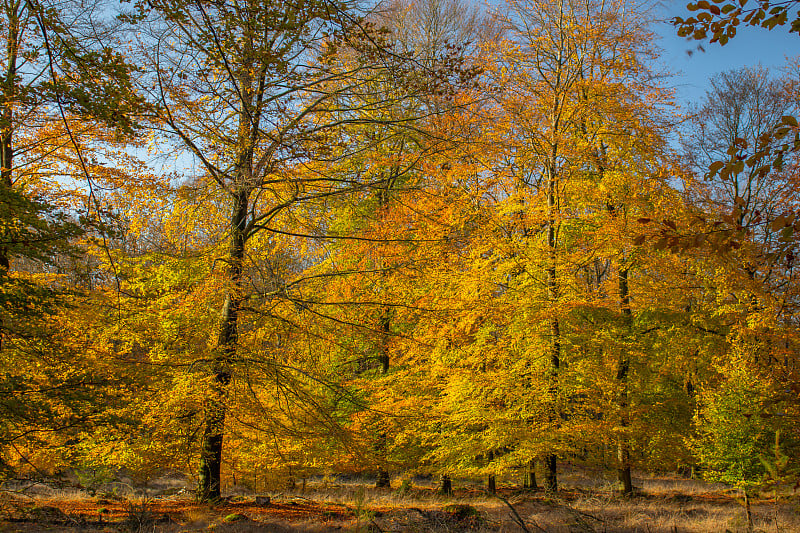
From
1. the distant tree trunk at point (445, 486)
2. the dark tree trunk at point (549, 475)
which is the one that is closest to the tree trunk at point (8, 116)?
the dark tree trunk at point (549, 475)

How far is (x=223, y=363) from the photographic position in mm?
6613

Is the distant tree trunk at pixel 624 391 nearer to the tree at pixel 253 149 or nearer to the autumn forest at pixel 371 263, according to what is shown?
the autumn forest at pixel 371 263

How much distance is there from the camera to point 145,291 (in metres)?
8.84

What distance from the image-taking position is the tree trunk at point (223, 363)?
6660 mm

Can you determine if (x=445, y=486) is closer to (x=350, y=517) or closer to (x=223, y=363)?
(x=350, y=517)

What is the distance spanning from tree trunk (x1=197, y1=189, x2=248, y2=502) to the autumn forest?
0.04 metres

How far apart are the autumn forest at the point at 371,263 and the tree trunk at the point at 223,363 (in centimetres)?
4

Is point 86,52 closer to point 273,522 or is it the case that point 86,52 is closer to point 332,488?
point 273,522

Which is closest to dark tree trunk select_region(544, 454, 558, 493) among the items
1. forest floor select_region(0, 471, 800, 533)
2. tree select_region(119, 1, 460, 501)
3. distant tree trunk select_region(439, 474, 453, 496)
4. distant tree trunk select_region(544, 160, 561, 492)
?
distant tree trunk select_region(544, 160, 561, 492)

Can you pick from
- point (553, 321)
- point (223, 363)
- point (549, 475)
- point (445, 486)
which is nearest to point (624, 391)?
point (553, 321)

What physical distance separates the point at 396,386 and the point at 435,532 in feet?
17.4

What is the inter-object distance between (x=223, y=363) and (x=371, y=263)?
4.47m

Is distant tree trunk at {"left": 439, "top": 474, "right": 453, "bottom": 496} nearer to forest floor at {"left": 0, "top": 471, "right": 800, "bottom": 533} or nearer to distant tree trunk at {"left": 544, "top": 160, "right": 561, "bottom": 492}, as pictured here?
forest floor at {"left": 0, "top": 471, "right": 800, "bottom": 533}

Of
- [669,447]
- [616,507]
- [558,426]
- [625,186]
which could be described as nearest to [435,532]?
[558,426]
